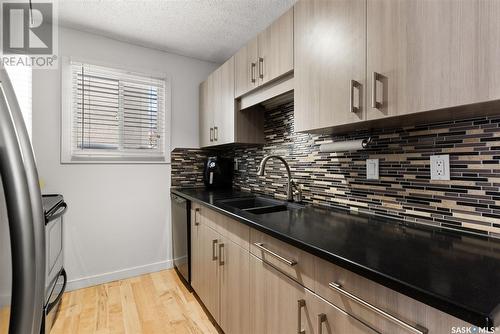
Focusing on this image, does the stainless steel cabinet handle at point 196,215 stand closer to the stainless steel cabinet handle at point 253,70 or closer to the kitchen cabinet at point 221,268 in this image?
the kitchen cabinet at point 221,268

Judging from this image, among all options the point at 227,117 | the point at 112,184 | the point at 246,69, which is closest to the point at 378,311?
the point at 246,69

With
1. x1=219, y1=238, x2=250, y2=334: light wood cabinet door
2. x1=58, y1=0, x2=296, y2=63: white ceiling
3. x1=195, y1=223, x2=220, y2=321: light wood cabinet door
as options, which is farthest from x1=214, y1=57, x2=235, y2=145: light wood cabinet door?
x1=219, y1=238, x2=250, y2=334: light wood cabinet door

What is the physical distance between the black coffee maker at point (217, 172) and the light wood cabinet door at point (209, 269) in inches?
31.7

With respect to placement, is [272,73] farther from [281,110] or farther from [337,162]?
[337,162]

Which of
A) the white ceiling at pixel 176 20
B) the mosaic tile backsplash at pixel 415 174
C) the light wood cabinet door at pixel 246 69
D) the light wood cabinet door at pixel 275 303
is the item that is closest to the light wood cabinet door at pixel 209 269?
the light wood cabinet door at pixel 275 303

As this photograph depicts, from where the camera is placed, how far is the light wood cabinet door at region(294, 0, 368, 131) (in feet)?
3.64

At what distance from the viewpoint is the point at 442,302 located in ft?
1.80

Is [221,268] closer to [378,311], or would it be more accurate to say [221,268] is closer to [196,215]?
[196,215]

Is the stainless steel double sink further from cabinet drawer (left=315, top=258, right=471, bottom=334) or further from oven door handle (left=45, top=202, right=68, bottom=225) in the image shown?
oven door handle (left=45, top=202, right=68, bottom=225)

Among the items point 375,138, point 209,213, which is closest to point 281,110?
point 375,138

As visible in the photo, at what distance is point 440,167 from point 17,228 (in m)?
1.44

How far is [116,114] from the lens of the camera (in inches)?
97.9

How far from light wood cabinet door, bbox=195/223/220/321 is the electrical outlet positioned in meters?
1.26

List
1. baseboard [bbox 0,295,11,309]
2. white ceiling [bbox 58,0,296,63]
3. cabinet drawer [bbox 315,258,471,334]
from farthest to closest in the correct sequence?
1. white ceiling [bbox 58,0,296,63]
2. cabinet drawer [bbox 315,258,471,334]
3. baseboard [bbox 0,295,11,309]
